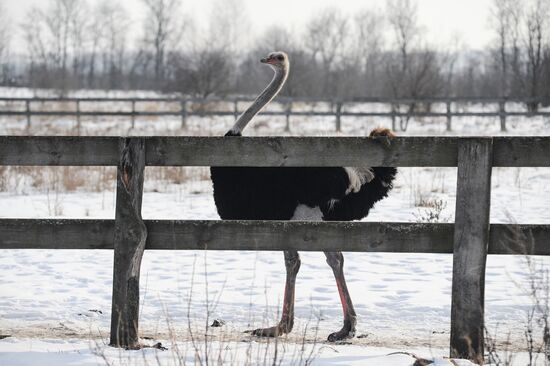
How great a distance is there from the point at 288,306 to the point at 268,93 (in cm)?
160

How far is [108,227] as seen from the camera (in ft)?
13.2

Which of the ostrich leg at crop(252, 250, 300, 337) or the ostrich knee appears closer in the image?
the ostrich leg at crop(252, 250, 300, 337)

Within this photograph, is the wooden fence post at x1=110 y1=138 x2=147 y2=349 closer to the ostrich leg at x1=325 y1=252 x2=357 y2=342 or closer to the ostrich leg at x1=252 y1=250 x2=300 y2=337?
the ostrich leg at x1=252 y1=250 x2=300 y2=337

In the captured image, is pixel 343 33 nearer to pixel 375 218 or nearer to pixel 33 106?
pixel 33 106

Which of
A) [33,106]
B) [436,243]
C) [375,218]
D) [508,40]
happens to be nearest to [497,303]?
[436,243]

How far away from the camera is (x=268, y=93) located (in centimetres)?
554

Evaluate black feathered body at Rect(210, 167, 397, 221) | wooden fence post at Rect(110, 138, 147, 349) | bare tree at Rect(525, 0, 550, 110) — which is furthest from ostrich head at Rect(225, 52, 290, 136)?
bare tree at Rect(525, 0, 550, 110)

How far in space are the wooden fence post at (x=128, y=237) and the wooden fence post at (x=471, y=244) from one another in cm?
162

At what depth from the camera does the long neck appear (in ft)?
16.8

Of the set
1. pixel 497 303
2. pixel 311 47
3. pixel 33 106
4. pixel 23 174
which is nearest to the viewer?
pixel 497 303

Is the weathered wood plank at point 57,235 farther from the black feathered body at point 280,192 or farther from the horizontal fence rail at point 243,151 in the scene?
the black feathered body at point 280,192

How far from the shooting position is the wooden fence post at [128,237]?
3957mm

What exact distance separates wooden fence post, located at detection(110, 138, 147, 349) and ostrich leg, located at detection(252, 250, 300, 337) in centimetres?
87

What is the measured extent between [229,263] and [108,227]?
3013 mm
